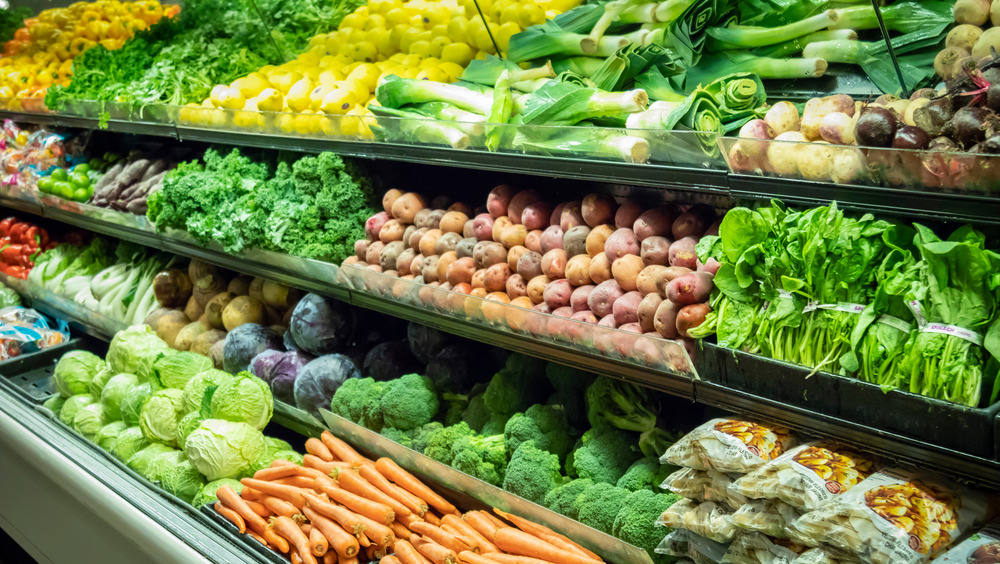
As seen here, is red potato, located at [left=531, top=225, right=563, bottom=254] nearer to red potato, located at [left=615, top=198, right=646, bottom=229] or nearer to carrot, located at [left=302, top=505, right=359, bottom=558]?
red potato, located at [left=615, top=198, right=646, bottom=229]

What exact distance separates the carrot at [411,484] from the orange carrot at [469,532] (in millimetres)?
89

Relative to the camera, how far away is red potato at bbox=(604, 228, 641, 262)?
7.74 ft

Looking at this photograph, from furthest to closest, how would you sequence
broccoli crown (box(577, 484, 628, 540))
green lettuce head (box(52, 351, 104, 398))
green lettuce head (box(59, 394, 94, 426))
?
1. green lettuce head (box(52, 351, 104, 398))
2. green lettuce head (box(59, 394, 94, 426))
3. broccoli crown (box(577, 484, 628, 540))

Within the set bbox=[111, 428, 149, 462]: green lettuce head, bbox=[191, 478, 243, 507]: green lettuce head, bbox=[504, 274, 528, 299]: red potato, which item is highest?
bbox=[504, 274, 528, 299]: red potato

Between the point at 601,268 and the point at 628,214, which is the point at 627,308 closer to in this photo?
the point at 601,268

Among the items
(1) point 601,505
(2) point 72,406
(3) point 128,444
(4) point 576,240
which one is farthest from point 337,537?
(2) point 72,406

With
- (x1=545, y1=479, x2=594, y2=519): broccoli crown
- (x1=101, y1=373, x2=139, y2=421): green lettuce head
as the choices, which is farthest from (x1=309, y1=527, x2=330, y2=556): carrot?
(x1=101, y1=373, x2=139, y2=421): green lettuce head

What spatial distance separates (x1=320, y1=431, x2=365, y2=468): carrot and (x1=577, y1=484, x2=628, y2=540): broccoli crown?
3.19ft

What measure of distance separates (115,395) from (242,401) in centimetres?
97

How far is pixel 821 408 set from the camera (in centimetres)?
174

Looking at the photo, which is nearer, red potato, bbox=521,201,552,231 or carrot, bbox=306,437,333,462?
red potato, bbox=521,201,552,231

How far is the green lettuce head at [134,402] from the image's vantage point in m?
3.60

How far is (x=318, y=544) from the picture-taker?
8.29 feet

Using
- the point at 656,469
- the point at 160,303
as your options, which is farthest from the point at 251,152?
the point at 656,469
